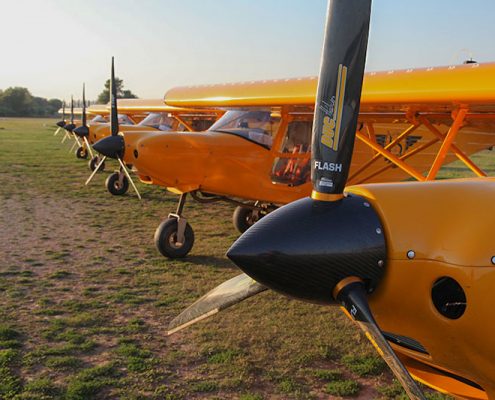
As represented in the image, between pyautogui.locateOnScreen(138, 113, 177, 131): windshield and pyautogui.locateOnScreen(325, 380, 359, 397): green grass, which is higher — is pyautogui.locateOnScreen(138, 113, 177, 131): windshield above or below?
above

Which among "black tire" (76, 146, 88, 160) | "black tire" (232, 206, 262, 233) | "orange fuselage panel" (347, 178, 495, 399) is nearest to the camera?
"orange fuselage panel" (347, 178, 495, 399)

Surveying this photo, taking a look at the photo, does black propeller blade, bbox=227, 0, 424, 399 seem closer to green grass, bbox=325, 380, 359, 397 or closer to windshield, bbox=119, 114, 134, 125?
green grass, bbox=325, 380, 359, 397

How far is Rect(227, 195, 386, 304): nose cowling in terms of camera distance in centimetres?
193

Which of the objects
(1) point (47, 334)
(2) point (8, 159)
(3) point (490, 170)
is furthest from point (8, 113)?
(1) point (47, 334)

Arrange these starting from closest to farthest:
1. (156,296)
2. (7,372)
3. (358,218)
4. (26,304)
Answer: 1. (358,218)
2. (7,372)
3. (26,304)
4. (156,296)

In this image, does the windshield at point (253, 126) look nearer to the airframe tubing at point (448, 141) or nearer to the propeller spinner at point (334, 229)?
the airframe tubing at point (448, 141)

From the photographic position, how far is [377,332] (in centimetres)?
188

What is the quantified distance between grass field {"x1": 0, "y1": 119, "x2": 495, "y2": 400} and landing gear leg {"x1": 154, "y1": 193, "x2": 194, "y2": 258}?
143 millimetres

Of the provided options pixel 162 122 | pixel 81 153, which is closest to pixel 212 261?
pixel 162 122

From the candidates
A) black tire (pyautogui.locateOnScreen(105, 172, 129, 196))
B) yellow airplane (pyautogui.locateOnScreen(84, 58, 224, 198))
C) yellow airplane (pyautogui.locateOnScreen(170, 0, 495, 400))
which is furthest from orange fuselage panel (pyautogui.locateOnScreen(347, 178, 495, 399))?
black tire (pyautogui.locateOnScreen(105, 172, 129, 196))

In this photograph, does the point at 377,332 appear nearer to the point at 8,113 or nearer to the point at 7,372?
the point at 7,372

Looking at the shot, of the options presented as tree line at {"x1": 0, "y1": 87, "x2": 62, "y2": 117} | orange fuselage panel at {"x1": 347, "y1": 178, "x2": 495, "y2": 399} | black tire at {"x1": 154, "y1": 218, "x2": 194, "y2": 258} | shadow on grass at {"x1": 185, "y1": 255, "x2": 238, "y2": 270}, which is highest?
tree line at {"x1": 0, "y1": 87, "x2": 62, "y2": 117}

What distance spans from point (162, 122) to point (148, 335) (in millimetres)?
10694

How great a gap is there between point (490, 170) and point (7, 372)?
17.1 m
